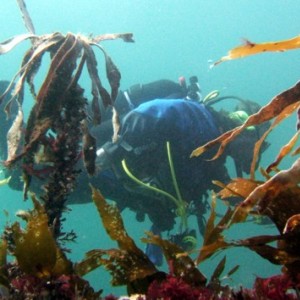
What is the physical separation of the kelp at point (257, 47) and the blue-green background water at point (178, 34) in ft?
217

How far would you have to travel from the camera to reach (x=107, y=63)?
3.24 m

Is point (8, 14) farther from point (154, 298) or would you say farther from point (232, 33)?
point (154, 298)

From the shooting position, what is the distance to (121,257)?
2186 millimetres

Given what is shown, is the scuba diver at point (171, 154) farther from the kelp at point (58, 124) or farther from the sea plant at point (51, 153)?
the kelp at point (58, 124)

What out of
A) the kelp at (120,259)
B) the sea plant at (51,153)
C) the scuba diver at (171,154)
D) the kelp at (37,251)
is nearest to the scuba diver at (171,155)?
the scuba diver at (171,154)

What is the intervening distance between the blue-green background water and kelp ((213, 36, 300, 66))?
66.0 m

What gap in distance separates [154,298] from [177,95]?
6.41m

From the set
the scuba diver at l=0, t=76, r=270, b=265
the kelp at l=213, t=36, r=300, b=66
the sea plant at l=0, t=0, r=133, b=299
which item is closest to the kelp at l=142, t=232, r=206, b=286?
the sea plant at l=0, t=0, r=133, b=299

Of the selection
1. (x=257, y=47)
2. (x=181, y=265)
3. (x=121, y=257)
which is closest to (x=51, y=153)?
(x=121, y=257)

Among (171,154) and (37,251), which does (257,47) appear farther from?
(171,154)

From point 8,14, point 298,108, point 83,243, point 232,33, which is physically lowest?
point 83,243

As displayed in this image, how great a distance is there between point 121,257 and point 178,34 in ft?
348

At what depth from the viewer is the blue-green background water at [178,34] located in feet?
245

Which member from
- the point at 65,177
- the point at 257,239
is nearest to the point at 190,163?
the point at 65,177
